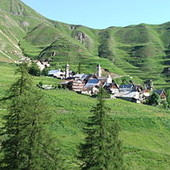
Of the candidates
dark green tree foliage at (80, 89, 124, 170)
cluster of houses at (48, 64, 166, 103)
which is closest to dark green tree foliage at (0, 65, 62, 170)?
dark green tree foliage at (80, 89, 124, 170)

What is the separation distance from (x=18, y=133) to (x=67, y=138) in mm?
28566

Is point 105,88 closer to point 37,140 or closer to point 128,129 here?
point 128,129

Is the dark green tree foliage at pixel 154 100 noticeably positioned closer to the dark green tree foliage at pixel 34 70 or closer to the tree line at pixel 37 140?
the dark green tree foliage at pixel 34 70

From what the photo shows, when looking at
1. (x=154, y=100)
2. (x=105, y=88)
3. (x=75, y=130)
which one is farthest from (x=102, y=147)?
(x=105, y=88)

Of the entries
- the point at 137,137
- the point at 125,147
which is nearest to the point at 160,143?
the point at 137,137

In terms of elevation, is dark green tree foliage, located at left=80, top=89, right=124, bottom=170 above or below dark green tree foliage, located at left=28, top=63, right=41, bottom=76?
below

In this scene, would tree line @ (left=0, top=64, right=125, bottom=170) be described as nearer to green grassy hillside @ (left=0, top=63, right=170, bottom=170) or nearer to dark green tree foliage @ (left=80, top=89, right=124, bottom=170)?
dark green tree foliage @ (left=80, top=89, right=124, bottom=170)

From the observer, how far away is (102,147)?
80.9 feet

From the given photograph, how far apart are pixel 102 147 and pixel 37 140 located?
627 centimetres

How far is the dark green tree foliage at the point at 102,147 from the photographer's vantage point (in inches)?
954

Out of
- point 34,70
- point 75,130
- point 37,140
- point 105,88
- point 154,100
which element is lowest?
point 75,130

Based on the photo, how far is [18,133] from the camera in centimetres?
2275

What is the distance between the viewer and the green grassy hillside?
4681cm

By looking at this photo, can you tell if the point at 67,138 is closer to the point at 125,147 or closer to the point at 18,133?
the point at 125,147
